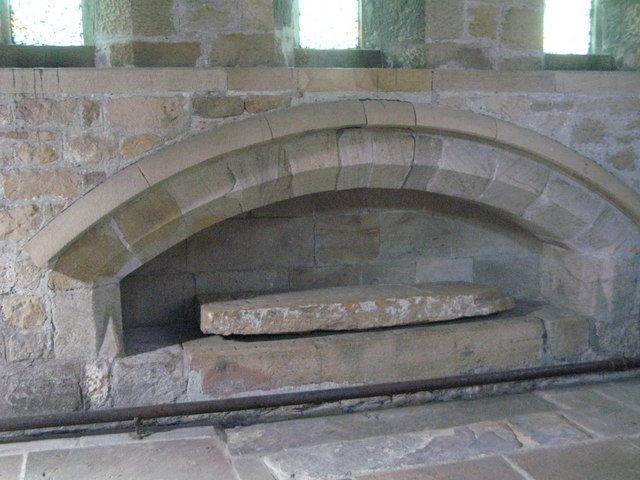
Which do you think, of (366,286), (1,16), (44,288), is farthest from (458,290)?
(1,16)

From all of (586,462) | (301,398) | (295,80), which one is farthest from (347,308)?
(586,462)

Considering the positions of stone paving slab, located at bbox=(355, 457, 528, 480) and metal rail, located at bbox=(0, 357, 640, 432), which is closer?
stone paving slab, located at bbox=(355, 457, 528, 480)

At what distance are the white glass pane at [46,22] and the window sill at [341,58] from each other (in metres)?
1.08

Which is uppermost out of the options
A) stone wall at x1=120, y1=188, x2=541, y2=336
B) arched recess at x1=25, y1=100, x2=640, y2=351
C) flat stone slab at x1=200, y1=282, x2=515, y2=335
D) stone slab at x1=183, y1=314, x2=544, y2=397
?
arched recess at x1=25, y1=100, x2=640, y2=351

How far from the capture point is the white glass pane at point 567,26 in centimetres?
377

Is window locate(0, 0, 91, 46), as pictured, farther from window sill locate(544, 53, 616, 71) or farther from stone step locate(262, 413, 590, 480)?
window sill locate(544, 53, 616, 71)

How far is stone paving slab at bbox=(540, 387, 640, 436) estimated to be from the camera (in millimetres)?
2895

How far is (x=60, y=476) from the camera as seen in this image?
96.6 inches

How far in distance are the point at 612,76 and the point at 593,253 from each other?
0.91m

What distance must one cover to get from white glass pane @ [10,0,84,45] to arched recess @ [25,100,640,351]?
848 mm

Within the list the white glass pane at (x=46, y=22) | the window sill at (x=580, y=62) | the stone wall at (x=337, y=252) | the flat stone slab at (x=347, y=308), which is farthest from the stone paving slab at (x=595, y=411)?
the white glass pane at (x=46, y=22)

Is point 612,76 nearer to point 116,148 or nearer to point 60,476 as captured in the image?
point 116,148

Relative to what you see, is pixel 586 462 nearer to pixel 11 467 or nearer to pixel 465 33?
pixel 465 33

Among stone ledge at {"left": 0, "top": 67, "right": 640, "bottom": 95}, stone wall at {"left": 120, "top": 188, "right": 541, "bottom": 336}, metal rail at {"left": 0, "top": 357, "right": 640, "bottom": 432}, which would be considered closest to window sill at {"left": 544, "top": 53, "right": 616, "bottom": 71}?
stone ledge at {"left": 0, "top": 67, "right": 640, "bottom": 95}
